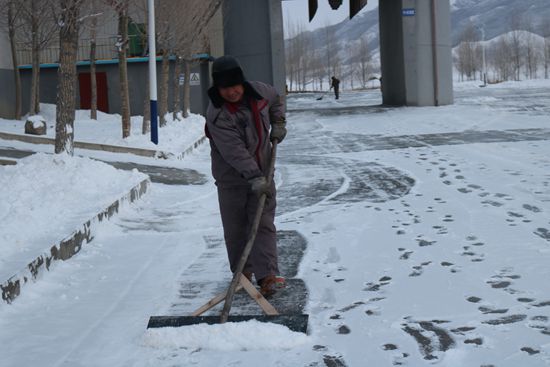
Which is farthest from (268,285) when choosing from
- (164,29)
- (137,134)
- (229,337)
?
(164,29)

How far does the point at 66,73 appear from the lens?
12461 mm

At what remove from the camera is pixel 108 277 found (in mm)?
6508

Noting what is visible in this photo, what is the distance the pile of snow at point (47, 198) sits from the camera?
6.79m

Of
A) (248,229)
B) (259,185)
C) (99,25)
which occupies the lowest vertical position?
(248,229)

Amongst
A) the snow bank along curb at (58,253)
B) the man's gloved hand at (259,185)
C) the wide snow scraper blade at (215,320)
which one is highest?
the man's gloved hand at (259,185)

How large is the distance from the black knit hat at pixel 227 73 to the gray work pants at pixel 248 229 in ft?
2.60

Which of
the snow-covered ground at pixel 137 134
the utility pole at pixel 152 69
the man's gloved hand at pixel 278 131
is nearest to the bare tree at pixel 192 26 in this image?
the snow-covered ground at pixel 137 134

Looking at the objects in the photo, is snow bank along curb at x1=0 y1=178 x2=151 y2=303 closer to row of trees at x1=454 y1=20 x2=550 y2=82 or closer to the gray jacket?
the gray jacket

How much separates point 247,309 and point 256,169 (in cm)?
91

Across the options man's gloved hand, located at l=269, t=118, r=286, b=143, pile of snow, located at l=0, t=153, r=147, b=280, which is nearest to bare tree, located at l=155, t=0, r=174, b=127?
pile of snow, located at l=0, t=153, r=147, b=280

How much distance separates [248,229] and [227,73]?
3.81ft

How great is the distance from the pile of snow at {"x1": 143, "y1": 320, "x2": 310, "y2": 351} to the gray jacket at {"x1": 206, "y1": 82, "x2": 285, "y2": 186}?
3.74 feet

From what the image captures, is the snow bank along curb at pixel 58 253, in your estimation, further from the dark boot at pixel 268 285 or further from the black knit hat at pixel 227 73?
the black knit hat at pixel 227 73

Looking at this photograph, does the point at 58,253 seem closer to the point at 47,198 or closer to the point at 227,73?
the point at 47,198
